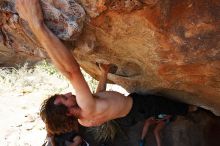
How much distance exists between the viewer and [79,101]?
342cm

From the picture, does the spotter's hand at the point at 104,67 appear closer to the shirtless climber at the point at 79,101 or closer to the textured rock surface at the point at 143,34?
the shirtless climber at the point at 79,101

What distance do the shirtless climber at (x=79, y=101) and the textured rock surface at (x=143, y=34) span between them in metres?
0.10

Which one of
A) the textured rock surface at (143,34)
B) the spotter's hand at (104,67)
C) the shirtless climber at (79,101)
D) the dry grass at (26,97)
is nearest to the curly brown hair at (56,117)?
the shirtless climber at (79,101)

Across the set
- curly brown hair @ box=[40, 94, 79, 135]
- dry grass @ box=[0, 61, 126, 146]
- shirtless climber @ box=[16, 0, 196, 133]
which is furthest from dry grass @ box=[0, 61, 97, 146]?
curly brown hair @ box=[40, 94, 79, 135]

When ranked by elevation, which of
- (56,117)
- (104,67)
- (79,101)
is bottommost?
(56,117)

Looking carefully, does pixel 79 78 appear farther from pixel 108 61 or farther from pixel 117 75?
pixel 117 75

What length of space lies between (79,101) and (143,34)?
2.36 feet

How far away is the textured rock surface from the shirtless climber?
0.10 meters

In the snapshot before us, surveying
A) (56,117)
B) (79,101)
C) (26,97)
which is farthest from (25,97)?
(79,101)

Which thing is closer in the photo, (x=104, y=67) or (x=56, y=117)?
(x=56, y=117)

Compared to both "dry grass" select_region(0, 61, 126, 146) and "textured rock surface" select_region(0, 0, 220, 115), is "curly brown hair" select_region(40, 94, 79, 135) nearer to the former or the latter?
"textured rock surface" select_region(0, 0, 220, 115)

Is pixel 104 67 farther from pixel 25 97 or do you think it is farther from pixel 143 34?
pixel 25 97

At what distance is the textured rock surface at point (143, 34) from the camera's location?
9.62 ft

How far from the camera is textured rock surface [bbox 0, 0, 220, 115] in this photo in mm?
2932
